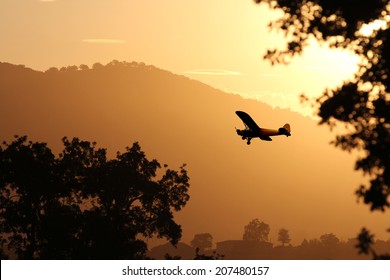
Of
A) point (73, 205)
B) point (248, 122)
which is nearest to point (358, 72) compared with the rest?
point (248, 122)

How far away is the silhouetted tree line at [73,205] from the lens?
58.0m

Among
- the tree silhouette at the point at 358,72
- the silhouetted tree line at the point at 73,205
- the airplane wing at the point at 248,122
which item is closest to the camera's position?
the tree silhouette at the point at 358,72

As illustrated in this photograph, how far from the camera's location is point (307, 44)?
89.2ft

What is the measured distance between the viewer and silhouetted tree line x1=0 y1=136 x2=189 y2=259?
58.0 metres

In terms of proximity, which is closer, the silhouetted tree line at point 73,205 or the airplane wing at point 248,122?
the airplane wing at point 248,122

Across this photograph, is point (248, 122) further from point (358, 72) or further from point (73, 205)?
point (73, 205)

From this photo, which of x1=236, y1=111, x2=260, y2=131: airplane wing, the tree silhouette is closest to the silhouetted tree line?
x1=236, y1=111, x2=260, y2=131: airplane wing

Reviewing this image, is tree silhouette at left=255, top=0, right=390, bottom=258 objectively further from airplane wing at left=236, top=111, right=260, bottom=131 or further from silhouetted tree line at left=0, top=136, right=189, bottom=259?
silhouetted tree line at left=0, top=136, right=189, bottom=259

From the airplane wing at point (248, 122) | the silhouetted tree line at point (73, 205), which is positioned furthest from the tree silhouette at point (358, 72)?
the silhouetted tree line at point (73, 205)

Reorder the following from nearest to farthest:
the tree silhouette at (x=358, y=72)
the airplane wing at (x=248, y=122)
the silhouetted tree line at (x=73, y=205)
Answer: the tree silhouette at (x=358, y=72) < the airplane wing at (x=248, y=122) < the silhouetted tree line at (x=73, y=205)

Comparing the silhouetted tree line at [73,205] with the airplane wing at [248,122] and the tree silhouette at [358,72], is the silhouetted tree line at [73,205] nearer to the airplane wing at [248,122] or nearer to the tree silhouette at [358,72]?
the airplane wing at [248,122]

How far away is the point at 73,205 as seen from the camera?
60031 mm
